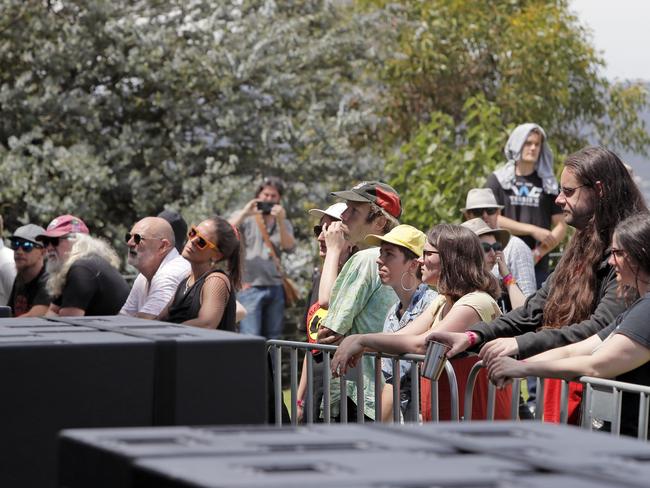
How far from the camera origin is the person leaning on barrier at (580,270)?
4887 millimetres

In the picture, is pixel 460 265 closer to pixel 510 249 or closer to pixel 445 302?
pixel 445 302

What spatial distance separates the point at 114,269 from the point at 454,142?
26.2 feet

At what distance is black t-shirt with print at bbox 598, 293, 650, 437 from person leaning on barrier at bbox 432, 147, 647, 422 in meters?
0.35

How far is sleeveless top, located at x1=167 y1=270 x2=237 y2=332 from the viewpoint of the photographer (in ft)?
20.3

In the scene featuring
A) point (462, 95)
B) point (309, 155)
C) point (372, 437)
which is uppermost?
point (462, 95)

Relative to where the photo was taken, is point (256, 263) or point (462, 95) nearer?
point (256, 263)

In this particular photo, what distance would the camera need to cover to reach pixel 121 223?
515 inches

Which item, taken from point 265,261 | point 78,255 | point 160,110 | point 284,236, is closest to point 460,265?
point 78,255

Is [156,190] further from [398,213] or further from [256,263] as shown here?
[398,213]

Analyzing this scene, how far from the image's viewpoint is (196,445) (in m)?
2.25

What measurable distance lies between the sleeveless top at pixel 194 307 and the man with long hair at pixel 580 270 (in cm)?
156

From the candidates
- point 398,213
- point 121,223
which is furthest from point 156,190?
point 398,213

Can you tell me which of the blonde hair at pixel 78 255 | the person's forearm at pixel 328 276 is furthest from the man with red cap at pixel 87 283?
the person's forearm at pixel 328 276

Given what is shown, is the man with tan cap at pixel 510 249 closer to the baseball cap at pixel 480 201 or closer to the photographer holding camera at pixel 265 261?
the baseball cap at pixel 480 201
